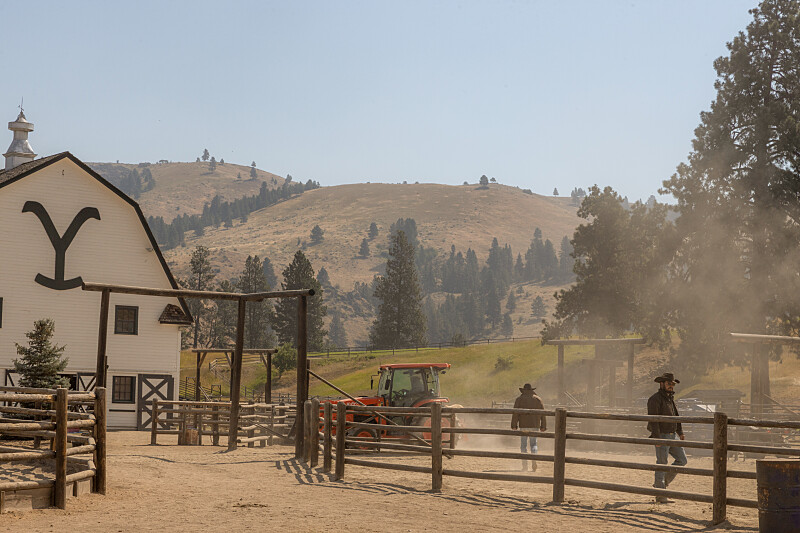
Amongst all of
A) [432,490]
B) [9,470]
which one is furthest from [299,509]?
[9,470]

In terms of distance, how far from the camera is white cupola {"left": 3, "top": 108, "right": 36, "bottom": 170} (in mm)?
40438

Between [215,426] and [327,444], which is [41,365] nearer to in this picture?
[215,426]

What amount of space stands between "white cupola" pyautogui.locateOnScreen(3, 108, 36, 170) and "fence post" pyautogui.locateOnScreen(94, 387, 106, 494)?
31552 millimetres

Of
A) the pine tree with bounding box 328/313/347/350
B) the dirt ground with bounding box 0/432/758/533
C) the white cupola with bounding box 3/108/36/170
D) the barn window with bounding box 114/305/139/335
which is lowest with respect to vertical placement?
the pine tree with bounding box 328/313/347/350

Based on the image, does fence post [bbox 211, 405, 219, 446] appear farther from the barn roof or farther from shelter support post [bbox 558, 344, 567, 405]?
shelter support post [bbox 558, 344, 567, 405]

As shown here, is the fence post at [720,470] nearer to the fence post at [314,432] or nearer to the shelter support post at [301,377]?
the fence post at [314,432]

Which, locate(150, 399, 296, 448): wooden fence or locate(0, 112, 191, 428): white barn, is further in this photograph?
locate(0, 112, 191, 428): white barn

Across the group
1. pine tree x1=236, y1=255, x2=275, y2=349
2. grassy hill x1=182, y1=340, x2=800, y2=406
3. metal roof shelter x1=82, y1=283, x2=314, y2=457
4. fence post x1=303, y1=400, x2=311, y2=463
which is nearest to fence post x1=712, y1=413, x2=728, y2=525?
fence post x1=303, y1=400, x2=311, y2=463

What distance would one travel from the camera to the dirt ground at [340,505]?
10.3 metres

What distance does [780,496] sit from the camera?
8883 millimetres

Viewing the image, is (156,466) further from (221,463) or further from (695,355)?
(695,355)

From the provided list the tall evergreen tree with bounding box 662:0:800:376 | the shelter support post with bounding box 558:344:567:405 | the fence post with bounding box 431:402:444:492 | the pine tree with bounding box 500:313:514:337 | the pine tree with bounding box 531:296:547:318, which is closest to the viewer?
A: the fence post with bounding box 431:402:444:492

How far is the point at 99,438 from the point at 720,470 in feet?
27.8

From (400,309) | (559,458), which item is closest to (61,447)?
(559,458)
